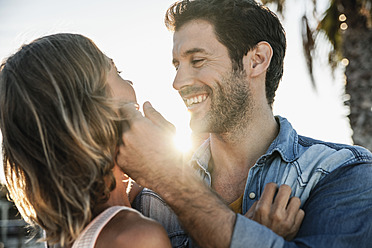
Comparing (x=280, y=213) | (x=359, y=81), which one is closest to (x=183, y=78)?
(x=280, y=213)

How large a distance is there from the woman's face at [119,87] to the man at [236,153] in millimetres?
129

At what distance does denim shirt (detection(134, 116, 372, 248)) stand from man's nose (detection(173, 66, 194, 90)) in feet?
2.53

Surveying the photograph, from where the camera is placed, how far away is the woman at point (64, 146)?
6.05 ft

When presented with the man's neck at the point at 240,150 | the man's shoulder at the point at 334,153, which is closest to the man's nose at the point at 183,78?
the man's neck at the point at 240,150

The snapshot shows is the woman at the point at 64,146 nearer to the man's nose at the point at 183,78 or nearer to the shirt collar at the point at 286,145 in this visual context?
the shirt collar at the point at 286,145

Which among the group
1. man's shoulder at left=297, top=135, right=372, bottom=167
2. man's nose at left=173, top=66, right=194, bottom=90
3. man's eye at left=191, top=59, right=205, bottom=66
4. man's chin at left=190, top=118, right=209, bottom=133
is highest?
man's eye at left=191, top=59, right=205, bottom=66

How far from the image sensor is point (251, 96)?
3312 millimetres

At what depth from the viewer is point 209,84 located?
3.23m

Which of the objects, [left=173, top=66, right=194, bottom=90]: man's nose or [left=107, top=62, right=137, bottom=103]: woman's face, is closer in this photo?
[left=107, top=62, right=137, bottom=103]: woman's face

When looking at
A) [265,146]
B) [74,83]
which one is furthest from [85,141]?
[265,146]

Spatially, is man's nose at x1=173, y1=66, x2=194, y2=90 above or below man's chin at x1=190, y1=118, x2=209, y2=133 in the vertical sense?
above

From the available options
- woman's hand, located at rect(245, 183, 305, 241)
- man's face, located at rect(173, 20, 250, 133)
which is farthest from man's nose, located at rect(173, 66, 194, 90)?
woman's hand, located at rect(245, 183, 305, 241)

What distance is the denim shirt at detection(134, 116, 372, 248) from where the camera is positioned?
6.67ft

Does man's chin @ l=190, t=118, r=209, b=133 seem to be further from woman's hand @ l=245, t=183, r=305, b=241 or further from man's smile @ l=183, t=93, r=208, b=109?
woman's hand @ l=245, t=183, r=305, b=241
